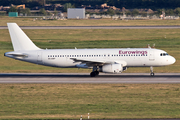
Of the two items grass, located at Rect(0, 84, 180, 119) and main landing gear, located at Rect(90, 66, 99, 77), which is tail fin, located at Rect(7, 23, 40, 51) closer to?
grass, located at Rect(0, 84, 180, 119)

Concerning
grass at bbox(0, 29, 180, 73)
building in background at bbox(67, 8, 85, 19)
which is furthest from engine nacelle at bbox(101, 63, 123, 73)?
building in background at bbox(67, 8, 85, 19)

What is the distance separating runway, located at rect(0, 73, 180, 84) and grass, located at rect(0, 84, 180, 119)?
299 cm

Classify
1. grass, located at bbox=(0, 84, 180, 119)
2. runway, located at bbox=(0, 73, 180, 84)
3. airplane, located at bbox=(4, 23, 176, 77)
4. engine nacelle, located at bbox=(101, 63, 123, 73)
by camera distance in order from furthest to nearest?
airplane, located at bbox=(4, 23, 176, 77)
engine nacelle, located at bbox=(101, 63, 123, 73)
runway, located at bbox=(0, 73, 180, 84)
grass, located at bbox=(0, 84, 180, 119)

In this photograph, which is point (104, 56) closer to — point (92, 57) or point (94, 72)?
point (92, 57)

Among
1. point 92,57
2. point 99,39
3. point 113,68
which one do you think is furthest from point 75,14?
point 113,68

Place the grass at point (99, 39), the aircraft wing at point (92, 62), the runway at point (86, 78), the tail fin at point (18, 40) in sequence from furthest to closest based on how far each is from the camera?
the grass at point (99, 39)
the tail fin at point (18, 40)
the aircraft wing at point (92, 62)
the runway at point (86, 78)

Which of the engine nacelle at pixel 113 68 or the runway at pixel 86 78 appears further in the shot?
the engine nacelle at pixel 113 68

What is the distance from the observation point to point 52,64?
45719mm

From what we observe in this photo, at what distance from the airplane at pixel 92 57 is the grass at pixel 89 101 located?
7012mm

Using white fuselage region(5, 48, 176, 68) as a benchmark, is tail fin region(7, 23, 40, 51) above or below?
above

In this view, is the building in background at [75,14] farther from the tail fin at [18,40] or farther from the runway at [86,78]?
the tail fin at [18,40]

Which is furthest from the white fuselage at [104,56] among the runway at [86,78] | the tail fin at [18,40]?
Answer: the runway at [86,78]

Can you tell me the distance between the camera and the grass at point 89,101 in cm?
2478

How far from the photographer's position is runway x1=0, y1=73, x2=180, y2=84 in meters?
40.6
